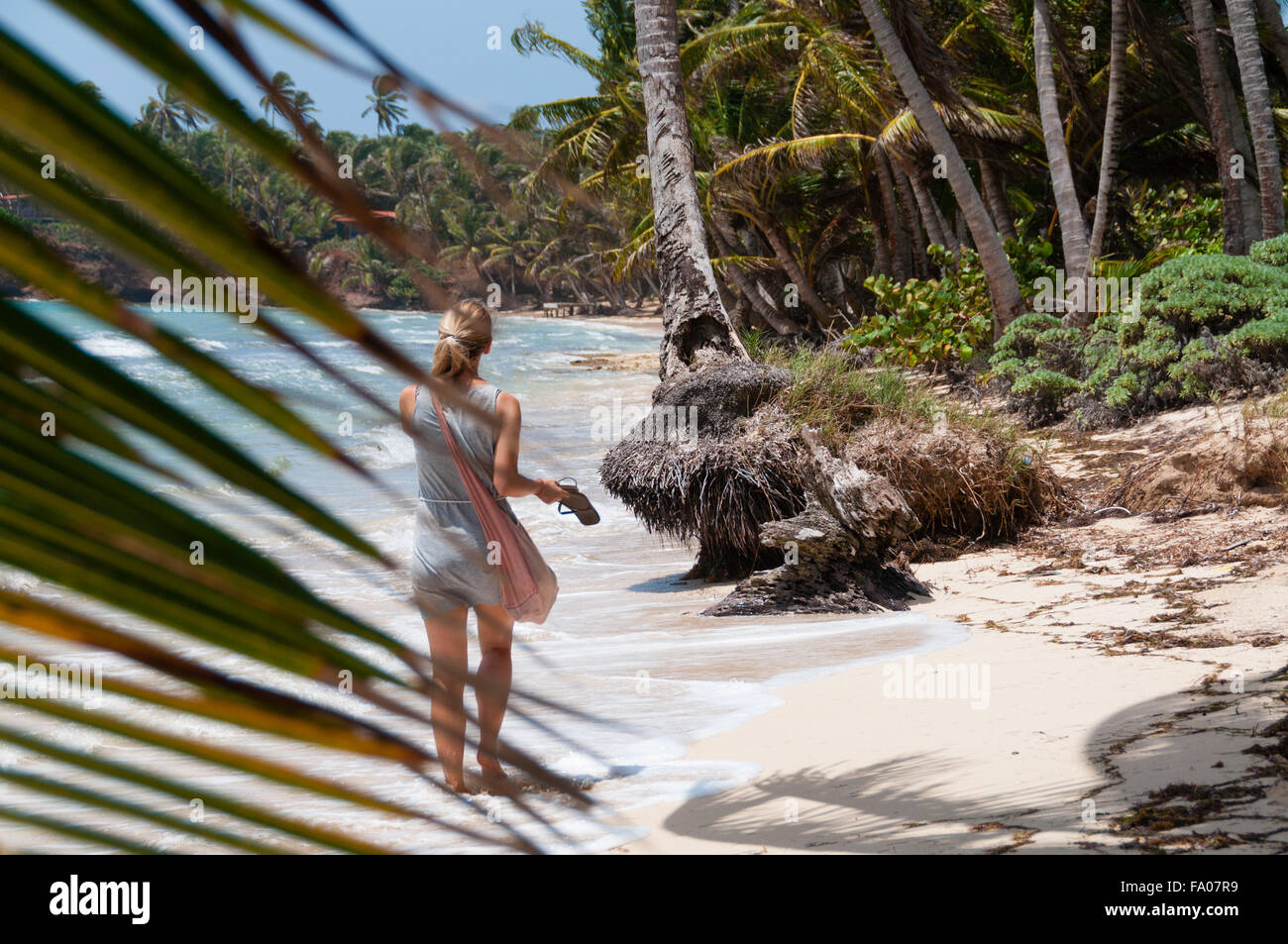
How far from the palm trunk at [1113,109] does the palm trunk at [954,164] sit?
143 centimetres

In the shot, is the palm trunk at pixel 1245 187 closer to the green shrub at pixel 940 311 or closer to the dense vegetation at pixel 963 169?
the dense vegetation at pixel 963 169

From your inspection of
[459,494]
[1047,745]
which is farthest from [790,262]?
[1047,745]

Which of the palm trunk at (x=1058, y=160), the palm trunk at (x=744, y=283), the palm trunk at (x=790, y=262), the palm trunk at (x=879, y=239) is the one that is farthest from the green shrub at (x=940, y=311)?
the palm trunk at (x=744, y=283)

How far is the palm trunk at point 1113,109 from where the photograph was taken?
42.0 ft

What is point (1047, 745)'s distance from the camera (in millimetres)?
3406

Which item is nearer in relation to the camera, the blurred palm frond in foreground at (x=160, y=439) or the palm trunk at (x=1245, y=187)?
the blurred palm frond in foreground at (x=160, y=439)

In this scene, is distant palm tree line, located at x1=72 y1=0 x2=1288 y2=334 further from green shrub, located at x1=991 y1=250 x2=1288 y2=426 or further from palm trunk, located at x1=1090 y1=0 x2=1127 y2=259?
green shrub, located at x1=991 y1=250 x2=1288 y2=426

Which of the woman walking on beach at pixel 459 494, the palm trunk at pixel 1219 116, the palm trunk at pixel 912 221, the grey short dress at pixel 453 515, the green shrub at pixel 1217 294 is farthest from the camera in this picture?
the palm trunk at pixel 912 221

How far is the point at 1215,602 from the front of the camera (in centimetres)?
486

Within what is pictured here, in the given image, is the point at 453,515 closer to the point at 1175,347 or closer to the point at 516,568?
the point at 516,568

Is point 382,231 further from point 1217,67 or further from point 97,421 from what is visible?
point 1217,67

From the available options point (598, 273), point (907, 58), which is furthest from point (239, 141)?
point (598, 273)

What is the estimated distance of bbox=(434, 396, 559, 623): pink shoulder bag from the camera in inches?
146

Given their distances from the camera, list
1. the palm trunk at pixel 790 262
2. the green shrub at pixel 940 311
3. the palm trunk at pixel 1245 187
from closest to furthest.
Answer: the palm trunk at pixel 1245 187
the green shrub at pixel 940 311
the palm trunk at pixel 790 262
